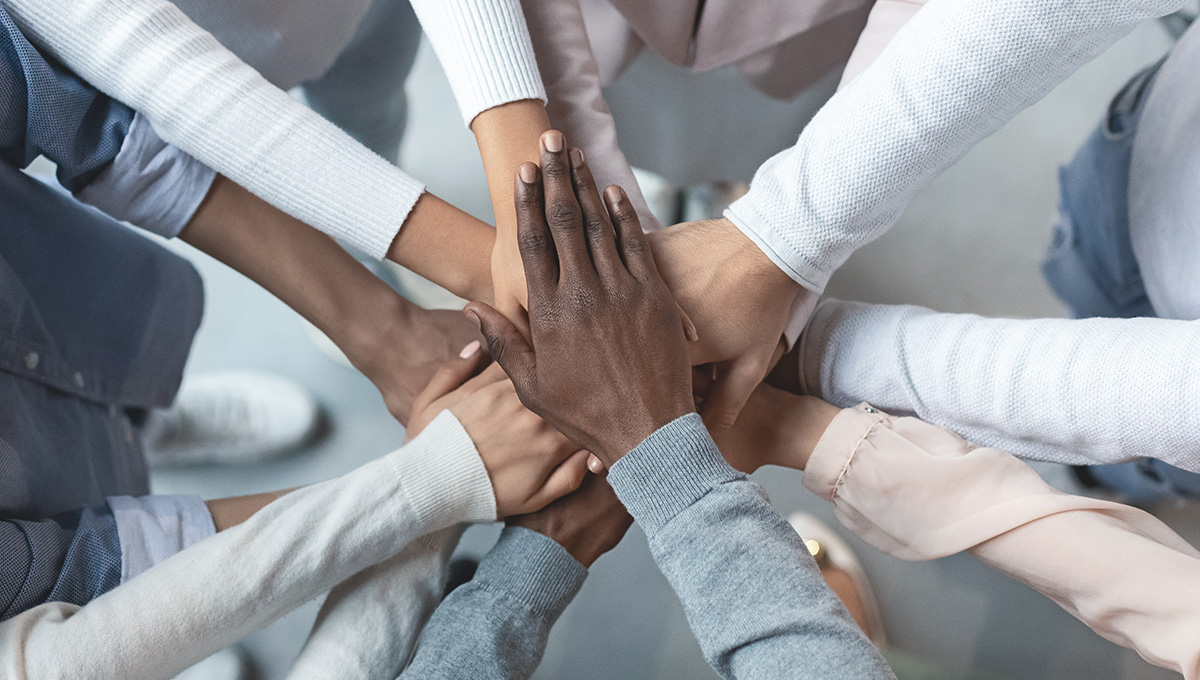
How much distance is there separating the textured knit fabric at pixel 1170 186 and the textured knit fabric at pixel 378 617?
1.96 ft

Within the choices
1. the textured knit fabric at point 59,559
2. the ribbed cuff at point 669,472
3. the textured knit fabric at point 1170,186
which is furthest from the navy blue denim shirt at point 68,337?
the textured knit fabric at point 1170,186

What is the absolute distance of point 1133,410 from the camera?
50cm

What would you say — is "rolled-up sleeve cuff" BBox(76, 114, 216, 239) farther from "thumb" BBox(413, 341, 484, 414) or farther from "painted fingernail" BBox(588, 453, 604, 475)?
"painted fingernail" BBox(588, 453, 604, 475)

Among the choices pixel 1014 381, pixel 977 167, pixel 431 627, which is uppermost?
pixel 977 167

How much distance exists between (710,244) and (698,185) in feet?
1.73

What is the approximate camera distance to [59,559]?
18.8 inches

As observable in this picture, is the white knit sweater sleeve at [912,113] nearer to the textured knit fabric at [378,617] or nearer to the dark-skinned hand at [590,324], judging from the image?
the dark-skinned hand at [590,324]

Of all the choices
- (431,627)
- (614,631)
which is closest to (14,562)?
(431,627)

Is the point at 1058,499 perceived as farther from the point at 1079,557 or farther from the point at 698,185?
the point at 698,185

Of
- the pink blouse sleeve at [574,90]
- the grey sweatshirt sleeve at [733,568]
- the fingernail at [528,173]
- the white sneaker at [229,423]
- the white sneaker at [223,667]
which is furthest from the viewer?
the white sneaker at [229,423]

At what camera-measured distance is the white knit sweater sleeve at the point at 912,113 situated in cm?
46

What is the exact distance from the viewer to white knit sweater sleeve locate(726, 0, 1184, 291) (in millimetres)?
460

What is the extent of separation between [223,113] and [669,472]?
1.29 feet

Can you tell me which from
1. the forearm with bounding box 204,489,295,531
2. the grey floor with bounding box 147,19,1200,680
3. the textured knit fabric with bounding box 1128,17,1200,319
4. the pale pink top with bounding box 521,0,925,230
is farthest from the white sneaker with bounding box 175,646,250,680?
the textured knit fabric with bounding box 1128,17,1200,319
